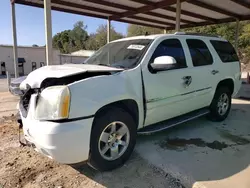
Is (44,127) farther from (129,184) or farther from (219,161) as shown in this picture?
(219,161)

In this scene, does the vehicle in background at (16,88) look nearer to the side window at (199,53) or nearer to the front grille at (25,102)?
the front grille at (25,102)

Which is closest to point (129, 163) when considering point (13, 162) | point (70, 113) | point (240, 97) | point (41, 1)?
point (70, 113)

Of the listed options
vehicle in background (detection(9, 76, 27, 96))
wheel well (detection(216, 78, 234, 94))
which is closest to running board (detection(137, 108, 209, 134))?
wheel well (detection(216, 78, 234, 94))

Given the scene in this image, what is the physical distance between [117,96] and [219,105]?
3227 millimetres

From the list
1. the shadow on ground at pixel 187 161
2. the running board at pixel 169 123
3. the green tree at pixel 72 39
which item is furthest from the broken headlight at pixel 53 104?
the green tree at pixel 72 39

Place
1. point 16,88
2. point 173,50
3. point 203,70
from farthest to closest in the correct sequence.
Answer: point 203,70 → point 173,50 → point 16,88

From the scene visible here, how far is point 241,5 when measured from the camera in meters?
9.10

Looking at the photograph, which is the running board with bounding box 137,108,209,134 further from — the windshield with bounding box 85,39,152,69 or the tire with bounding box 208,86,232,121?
the windshield with bounding box 85,39,152,69

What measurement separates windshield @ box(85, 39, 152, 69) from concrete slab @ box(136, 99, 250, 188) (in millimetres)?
1458

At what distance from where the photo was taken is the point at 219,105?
5090 mm

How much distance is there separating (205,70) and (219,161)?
189 centimetres

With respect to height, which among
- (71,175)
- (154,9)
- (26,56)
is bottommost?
(71,175)

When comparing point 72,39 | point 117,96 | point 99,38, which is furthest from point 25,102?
point 72,39

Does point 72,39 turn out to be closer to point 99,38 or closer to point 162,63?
point 99,38
